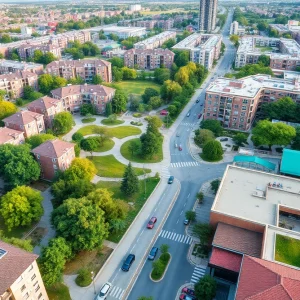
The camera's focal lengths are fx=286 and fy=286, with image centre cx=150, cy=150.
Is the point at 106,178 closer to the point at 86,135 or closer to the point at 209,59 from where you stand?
the point at 86,135

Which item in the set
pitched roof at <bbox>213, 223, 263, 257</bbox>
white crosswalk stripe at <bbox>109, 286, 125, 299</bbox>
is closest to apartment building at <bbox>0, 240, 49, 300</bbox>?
white crosswalk stripe at <bbox>109, 286, 125, 299</bbox>

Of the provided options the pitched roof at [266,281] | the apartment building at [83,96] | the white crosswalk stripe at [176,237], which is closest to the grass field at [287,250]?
the pitched roof at [266,281]

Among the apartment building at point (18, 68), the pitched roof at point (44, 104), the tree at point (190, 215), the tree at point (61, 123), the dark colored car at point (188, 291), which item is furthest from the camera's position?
the apartment building at point (18, 68)

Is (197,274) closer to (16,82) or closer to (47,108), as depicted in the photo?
(47,108)

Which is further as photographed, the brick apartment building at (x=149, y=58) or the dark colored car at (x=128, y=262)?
the brick apartment building at (x=149, y=58)

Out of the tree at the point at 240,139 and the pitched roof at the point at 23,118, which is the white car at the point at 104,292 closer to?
the pitched roof at the point at 23,118

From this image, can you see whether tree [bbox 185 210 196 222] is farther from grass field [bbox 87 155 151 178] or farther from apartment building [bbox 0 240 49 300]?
apartment building [bbox 0 240 49 300]
